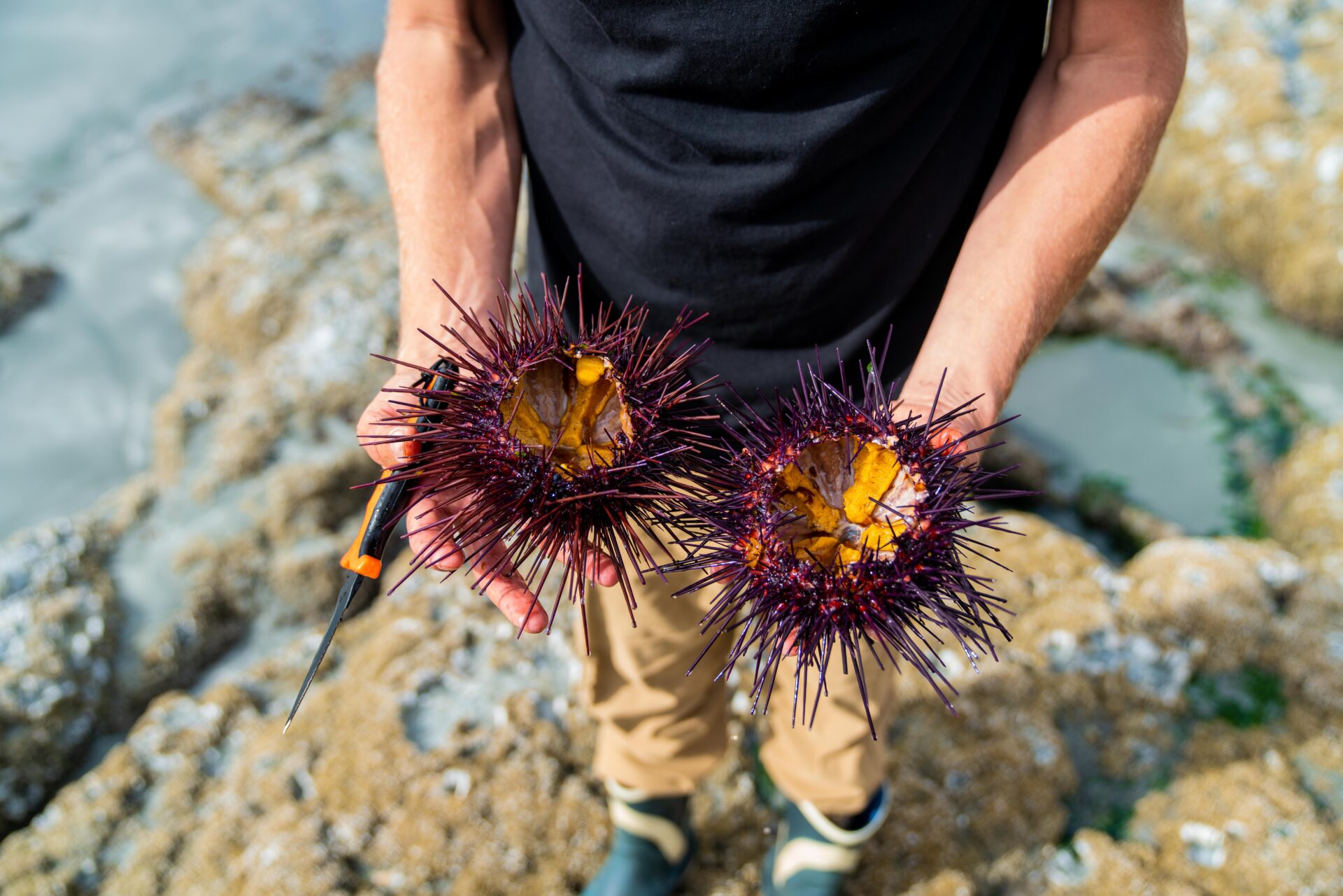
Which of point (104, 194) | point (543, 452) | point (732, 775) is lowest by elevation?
A: point (732, 775)

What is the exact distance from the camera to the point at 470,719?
7.89 ft

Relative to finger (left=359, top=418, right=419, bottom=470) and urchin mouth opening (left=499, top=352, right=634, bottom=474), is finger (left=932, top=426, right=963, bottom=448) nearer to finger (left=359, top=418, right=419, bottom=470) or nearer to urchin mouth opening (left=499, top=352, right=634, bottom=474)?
urchin mouth opening (left=499, top=352, right=634, bottom=474)

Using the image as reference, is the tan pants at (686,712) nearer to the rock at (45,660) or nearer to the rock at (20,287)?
the rock at (45,660)

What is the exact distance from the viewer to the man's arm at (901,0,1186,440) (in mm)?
1416

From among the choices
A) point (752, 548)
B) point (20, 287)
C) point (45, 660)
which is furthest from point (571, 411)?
point (20, 287)

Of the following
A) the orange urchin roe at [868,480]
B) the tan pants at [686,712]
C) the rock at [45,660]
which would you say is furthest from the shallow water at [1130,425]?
the rock at [45,660]

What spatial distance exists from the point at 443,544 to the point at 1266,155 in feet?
17.7

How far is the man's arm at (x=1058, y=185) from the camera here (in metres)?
1.42

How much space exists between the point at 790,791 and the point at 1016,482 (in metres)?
2.20

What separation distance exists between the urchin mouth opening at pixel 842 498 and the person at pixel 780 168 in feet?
0.44

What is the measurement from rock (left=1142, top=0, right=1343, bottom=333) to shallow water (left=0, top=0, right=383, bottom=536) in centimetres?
582

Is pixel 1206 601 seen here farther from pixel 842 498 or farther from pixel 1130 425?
pixel 842 498

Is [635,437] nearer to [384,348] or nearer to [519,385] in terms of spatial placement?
[519,385]

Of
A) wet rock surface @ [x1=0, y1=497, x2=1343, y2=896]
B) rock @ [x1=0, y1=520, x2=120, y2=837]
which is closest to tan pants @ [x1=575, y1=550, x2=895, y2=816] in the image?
wet rock surface @ [x1=0, y1=497, x2=1343, y2=896]
